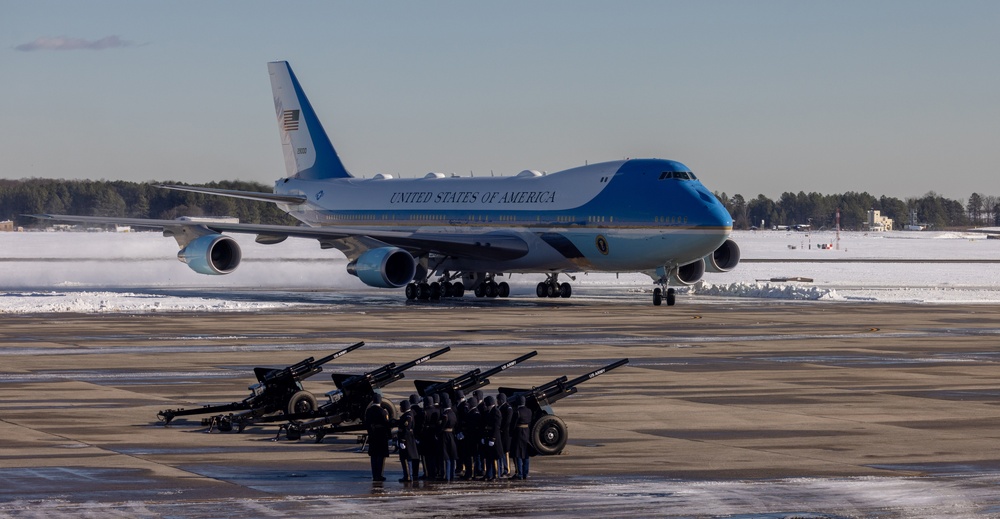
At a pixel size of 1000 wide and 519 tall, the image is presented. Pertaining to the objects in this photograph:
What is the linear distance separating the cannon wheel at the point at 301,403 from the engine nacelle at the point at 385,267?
26585mm

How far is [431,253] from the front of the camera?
49.2m

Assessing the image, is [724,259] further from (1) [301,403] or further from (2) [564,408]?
(1) [301,403]

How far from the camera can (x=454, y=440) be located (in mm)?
14914

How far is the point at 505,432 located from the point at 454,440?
21.9 inches

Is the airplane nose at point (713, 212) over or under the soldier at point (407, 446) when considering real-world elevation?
over

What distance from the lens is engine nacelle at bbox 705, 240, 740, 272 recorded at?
4878cm

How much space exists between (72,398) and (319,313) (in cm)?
1989

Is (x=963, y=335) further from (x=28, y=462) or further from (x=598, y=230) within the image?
(x=28, y=462)

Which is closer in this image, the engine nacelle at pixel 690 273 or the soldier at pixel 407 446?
the soldier at pixel 407 446

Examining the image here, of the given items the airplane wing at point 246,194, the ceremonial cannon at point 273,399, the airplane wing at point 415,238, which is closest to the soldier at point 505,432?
the ceremonial cannon at point 273,399

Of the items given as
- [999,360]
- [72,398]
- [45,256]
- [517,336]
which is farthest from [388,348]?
[45,256]

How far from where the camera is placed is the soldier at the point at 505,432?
14891mm

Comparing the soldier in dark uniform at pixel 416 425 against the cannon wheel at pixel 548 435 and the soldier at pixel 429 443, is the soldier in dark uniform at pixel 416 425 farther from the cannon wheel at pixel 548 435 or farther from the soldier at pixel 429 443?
the cannon wheel at pixel 548 435

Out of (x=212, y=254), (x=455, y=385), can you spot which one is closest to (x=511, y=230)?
(x=212, y=254)
